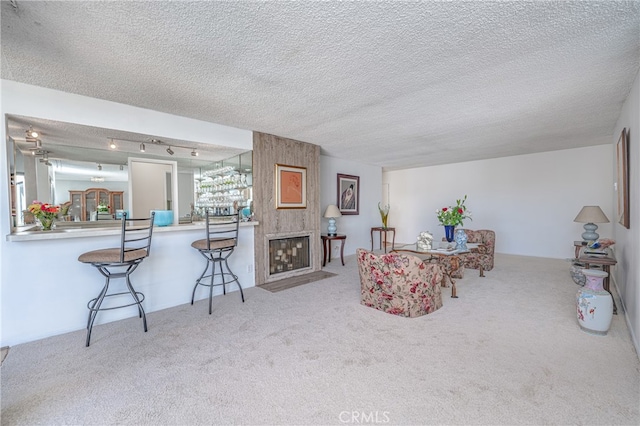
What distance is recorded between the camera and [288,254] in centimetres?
474

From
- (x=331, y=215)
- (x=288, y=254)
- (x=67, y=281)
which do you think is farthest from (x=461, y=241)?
(x=67, y=281)

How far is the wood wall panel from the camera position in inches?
168

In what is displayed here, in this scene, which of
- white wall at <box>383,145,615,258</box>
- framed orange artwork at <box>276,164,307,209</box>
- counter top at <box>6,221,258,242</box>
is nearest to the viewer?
counter top at <box>6,221,258,242</box>

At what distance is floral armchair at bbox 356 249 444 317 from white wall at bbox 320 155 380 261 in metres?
Result: 3.06

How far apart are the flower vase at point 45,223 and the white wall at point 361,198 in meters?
4.32

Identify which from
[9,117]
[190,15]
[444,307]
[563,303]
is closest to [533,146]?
[563,303]

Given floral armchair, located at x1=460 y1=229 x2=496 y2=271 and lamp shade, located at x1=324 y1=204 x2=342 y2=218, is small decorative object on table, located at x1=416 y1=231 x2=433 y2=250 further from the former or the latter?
lamp shade, located at x1=324 y1=204 x2=342 y2=218

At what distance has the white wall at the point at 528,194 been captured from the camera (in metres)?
5.46

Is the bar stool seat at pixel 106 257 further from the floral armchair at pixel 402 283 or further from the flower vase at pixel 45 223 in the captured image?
the floral armchair at pixel 402 283

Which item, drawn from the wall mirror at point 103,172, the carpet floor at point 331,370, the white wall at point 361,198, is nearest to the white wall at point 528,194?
the white wall at point 361,198

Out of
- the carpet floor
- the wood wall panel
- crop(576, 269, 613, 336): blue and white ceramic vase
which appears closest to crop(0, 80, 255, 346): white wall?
the carpet floor

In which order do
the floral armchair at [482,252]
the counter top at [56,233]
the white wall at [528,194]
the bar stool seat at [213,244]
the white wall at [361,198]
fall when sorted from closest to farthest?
the counter top at [56,233] < the bar stool seat at [213,244] < the floral armchair at [482,252] < the white wall at [528,194] < the white wall at [361,198]

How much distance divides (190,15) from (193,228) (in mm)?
2471

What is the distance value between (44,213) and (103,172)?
196 cm
